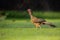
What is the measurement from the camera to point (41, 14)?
1.48 metres

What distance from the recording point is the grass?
1467mm

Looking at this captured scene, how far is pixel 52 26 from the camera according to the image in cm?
148

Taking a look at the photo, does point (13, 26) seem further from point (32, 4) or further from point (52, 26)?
point (52, 26)

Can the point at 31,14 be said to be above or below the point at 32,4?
below

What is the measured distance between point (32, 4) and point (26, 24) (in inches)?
9.7

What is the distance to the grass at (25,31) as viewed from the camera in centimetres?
147

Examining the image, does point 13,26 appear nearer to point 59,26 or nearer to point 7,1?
point 7,1

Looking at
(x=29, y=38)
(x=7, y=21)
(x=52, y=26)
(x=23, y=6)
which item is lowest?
(x=29, y=38)

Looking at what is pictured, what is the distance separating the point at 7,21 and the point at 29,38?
324 mm

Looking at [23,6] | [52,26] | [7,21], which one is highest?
[23,6]

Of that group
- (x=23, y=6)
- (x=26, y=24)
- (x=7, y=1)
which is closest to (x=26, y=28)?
(x=26, y=24)

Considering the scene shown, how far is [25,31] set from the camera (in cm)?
148

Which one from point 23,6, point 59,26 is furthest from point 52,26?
point 23,6

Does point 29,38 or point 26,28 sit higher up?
point 26,28
